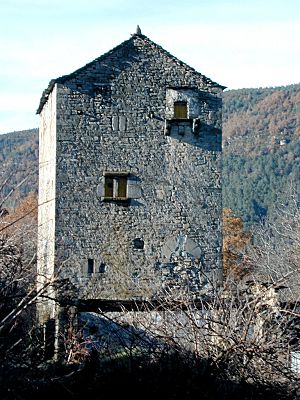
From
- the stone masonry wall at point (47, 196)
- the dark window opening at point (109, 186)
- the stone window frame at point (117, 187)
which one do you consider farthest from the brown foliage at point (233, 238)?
the dark window opening at point (109, 186)

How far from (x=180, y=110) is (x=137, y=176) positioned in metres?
2.16

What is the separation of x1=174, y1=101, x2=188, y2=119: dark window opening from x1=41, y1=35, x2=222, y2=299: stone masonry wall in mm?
135

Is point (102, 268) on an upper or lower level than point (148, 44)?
lower

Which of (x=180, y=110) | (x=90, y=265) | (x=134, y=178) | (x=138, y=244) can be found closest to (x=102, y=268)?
(x=90, y=265)

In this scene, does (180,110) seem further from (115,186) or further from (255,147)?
(255,147)

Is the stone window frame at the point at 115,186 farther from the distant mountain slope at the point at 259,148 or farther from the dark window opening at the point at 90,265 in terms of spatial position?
the distant mountain slope at the point at 259,148

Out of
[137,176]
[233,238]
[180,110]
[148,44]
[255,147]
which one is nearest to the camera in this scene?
[137,176]

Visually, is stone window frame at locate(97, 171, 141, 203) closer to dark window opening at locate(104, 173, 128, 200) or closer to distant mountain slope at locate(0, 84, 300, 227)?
dark window opening at locate(104, 173, 128, 200)

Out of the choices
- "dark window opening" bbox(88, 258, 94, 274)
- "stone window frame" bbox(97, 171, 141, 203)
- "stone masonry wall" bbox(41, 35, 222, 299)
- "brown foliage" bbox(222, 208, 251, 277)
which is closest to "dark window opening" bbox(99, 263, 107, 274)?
"stone masonry wall" bbox(41, 35, 222, 299)

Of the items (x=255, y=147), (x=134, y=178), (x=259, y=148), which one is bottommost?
(x=134, y=178)

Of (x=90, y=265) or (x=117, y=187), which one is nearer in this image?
(x=90, y=265)

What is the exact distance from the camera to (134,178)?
24375 millimetres

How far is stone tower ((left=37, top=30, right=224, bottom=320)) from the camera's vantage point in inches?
945

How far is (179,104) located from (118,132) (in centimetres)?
184
